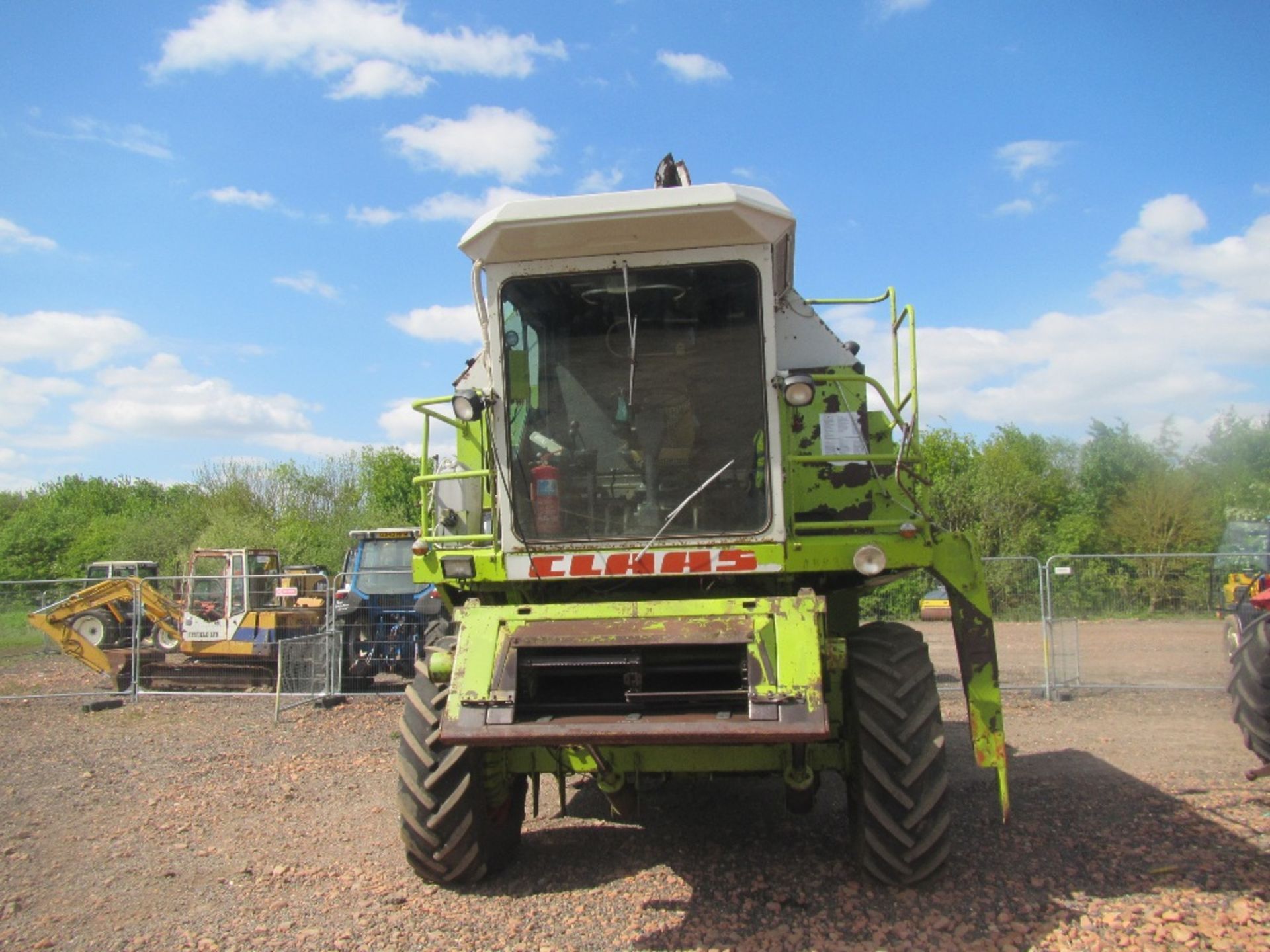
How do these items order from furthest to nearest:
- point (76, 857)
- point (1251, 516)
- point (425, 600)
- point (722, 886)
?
point (1251, 516) → point (425, 600) → point (76, 857) → point (722, 886)

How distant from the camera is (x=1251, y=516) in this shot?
88.5ft

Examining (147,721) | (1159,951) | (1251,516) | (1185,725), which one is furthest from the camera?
(1251,516)

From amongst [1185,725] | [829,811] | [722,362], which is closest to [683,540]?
[722,362]

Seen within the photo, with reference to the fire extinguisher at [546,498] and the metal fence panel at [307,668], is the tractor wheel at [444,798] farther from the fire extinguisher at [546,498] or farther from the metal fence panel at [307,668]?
the metal fence panel at [307,668]

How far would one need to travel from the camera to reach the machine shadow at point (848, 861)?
14.3 feet

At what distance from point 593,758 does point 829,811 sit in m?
2.36

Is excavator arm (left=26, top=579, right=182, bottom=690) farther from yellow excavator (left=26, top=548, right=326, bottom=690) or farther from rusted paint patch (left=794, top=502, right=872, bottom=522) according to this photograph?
rusted paint patch (left=794, top=502, right=872, bottom=522)

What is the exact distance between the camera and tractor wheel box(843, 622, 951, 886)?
4461mm

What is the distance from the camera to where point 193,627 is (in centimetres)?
1541

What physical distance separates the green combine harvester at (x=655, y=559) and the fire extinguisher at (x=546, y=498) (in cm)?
1

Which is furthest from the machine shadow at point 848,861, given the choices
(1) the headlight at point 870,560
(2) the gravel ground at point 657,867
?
(1) the headlight at point 870,560

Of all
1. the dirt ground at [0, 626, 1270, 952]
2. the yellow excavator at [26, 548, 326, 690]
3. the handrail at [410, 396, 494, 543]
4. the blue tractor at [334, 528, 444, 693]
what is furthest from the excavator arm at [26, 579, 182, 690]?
the handrail at [410, 396, 494, 543]

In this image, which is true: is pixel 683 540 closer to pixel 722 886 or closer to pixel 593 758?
pixel 593 758

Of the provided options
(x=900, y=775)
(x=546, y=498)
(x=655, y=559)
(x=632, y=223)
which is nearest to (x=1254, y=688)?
(x=900, y=775)
